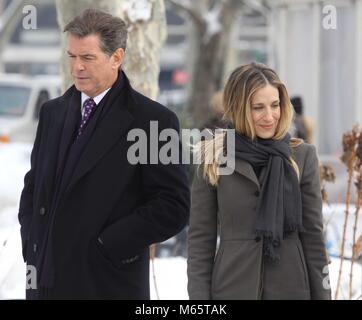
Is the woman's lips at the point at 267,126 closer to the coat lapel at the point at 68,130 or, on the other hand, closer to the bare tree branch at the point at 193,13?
the coat lapel at the point at 68,130

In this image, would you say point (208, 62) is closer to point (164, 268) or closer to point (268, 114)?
point (164, 268)

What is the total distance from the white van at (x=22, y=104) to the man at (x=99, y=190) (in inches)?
480

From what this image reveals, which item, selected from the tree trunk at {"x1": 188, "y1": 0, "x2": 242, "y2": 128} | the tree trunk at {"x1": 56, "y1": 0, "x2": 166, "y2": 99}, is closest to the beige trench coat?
the tree trunk at {"x1": 56, "y1": 0, "x2": 166, "y2": 99}

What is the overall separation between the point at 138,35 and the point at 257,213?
352cm

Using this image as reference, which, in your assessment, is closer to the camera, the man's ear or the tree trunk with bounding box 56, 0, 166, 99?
the man's ear

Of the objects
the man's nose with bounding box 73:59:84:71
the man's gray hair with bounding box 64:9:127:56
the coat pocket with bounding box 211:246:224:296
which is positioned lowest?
the coat pocket with bounding box 211:246:224:296

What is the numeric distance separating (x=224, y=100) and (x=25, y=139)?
1268 cm

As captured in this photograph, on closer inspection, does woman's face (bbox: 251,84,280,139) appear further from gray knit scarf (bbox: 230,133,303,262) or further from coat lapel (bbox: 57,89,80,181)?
coat lapel (bbox: 57,89,80,181)

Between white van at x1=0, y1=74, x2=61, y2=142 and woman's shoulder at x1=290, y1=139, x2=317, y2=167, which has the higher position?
white van at x1=0, y1=74, x2=61, y2=142

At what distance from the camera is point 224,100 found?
11.7 feet

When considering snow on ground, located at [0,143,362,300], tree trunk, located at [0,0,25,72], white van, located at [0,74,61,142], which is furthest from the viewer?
tree trunk, located at [0,0,25,72]

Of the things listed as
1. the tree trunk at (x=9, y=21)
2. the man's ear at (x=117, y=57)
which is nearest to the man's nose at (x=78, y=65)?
the man's ear at (x=117, y=57)

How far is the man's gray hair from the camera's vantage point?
3523 millimetres
